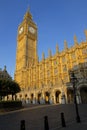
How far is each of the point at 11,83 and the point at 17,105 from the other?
18.0 feet

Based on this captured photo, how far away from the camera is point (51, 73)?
55.0m

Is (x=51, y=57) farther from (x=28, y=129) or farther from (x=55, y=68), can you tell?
(x=28, y=129)

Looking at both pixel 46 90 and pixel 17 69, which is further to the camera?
pixel 17 69

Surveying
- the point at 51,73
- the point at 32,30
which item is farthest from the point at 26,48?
the point at 51,73

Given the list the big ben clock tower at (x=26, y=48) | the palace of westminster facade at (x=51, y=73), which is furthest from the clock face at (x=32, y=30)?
the palace of westminster facade at (x=51, y=73)

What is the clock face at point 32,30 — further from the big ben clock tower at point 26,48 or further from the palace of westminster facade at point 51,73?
the palace of westminster facade at point 51,73

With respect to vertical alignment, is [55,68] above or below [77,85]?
above

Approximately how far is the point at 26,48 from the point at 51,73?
93.5ft

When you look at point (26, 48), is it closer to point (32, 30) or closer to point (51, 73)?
point (32, 30)

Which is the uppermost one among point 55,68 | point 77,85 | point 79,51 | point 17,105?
point 79,51

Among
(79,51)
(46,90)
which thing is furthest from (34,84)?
(79,51)

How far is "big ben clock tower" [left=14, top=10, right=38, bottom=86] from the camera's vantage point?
72.5 meters

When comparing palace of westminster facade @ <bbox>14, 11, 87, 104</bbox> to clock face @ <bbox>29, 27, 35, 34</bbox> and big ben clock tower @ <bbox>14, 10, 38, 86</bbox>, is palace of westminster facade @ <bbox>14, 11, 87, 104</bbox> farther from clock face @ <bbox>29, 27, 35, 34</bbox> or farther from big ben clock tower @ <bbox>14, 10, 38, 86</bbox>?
clock face @ <bbox>29, 27, 35, 34</bbox>

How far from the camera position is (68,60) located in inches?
2000
